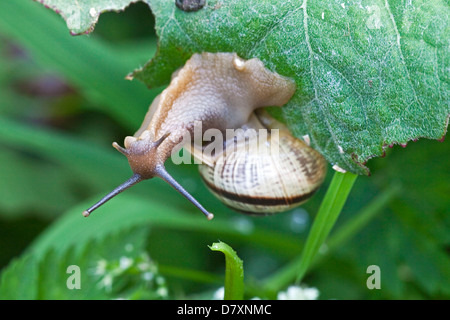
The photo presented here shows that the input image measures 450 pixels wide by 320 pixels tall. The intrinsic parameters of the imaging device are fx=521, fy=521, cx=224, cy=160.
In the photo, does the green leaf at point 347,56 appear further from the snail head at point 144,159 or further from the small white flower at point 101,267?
the small white flower at point 101,267

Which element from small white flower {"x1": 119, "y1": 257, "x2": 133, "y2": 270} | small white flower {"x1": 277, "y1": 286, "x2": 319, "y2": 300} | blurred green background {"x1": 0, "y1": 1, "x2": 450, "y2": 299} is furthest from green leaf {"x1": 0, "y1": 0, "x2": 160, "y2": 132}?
small white flower {"x1": 277, "y1": 286, "x2": 319, "y2": 300}

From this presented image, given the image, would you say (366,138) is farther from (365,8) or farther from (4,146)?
(4,146)

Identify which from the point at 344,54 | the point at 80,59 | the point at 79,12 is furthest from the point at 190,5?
the point at 80,59

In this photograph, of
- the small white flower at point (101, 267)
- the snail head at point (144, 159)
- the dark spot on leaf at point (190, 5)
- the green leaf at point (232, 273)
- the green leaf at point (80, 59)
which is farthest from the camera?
the green leaf at point (80, 59)

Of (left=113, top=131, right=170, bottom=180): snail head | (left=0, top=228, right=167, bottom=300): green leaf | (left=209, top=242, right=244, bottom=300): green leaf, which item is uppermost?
(left=113, top=131, right=170, bottom=180): snail head

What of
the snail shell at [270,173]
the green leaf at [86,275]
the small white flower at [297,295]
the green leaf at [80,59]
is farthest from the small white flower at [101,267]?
the green leaf at [80,59]

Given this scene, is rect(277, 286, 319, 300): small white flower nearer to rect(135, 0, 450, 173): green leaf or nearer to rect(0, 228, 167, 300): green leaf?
rect(0, 228, 167, 300): green leaf
